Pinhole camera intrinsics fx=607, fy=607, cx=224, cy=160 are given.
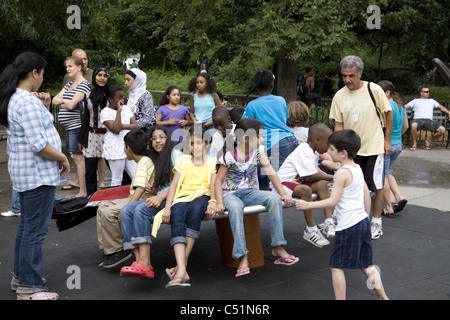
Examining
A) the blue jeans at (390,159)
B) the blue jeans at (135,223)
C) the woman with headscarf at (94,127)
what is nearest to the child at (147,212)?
the blue jeans at (135,223)

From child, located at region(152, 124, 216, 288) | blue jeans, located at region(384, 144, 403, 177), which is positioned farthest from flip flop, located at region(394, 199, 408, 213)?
child, located at region(152, 124, 216, 288)

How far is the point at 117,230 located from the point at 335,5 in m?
11.9

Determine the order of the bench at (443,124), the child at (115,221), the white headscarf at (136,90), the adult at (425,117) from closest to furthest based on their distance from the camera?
the child at (115,221)
the white headscarf at (136,90)
the adult at (425,117)
the bench at (443,124)

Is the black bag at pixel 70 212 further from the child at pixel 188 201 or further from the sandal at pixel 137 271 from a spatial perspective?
the sandal at pixel 137 271

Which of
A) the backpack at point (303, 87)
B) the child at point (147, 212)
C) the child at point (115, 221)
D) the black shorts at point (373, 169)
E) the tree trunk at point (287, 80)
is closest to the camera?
the child at point (147, 212)

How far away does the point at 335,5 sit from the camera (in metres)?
15.6

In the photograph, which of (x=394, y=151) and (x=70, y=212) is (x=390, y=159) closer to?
(x=394, y=151)

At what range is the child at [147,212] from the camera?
16.1 ft

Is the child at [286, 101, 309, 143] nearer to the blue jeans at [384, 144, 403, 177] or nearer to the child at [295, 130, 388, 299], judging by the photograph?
the blue jeans at [384, 144, 403, 177]

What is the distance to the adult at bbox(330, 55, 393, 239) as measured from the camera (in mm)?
6230

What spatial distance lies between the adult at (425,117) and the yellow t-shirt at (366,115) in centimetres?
766

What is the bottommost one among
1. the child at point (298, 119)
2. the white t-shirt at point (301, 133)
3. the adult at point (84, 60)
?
the white t-shirt at point (301, 133)
